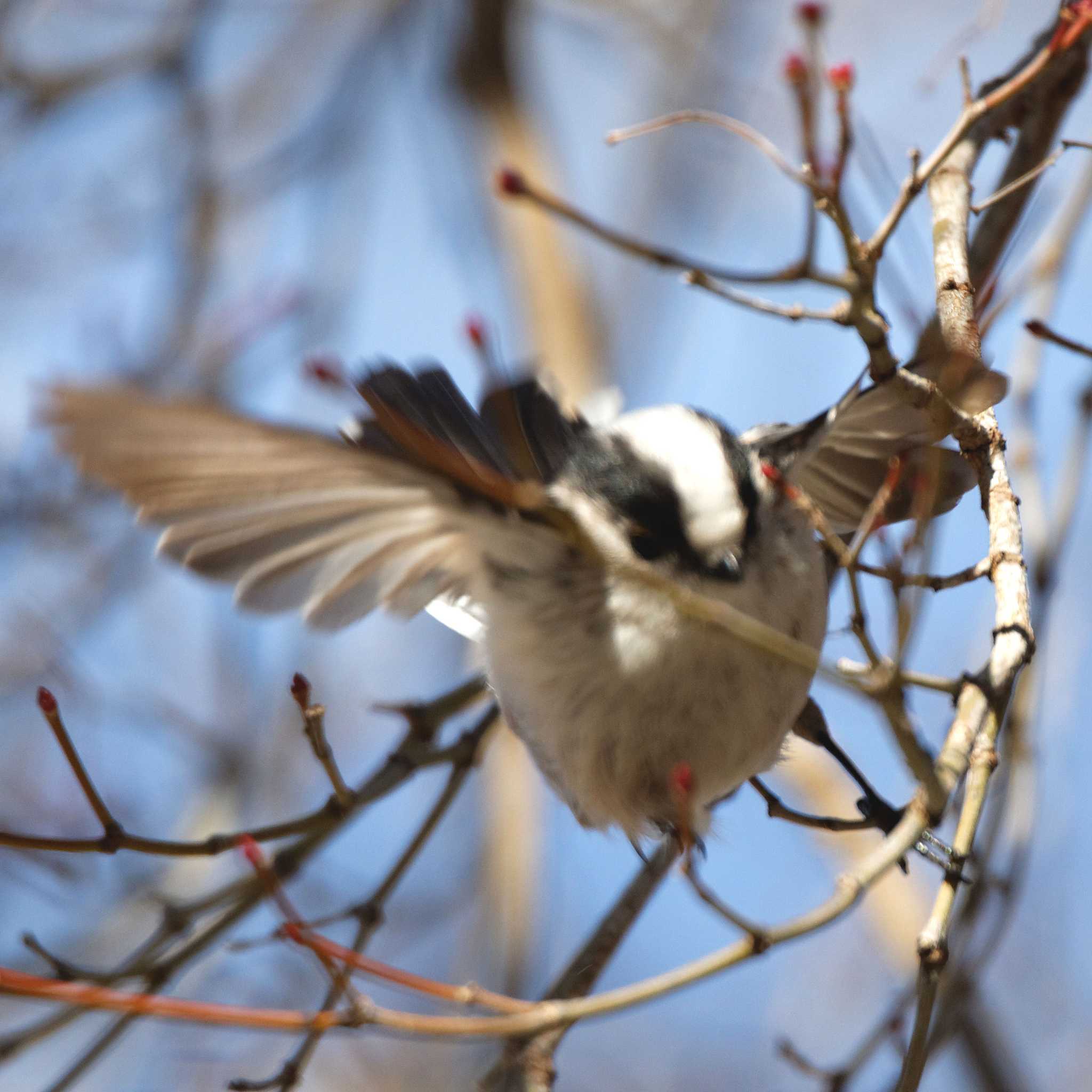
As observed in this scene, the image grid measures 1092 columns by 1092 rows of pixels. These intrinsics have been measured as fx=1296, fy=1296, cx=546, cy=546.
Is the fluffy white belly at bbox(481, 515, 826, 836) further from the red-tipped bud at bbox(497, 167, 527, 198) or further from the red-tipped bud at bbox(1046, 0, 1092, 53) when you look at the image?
the red-tipped bud at bbox(1046, 0, 1092, 53)

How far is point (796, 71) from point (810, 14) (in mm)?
180

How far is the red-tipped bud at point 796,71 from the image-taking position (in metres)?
1.20

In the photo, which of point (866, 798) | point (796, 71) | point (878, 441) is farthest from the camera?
point (878, 441)

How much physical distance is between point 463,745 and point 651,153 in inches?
126

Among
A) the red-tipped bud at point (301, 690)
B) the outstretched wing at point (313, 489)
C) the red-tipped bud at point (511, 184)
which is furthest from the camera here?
the red-tipped bud at point (301, 690)

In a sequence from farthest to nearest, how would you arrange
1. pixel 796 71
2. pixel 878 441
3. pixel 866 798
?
1. pixel 878 441
2. pixel 866 798
3. pixel 796 71

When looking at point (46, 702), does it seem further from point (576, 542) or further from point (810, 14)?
point (810, 14)

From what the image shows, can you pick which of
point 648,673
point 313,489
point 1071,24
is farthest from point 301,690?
point 1071,24

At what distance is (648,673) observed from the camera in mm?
1493

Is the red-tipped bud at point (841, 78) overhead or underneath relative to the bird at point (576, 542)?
overhead

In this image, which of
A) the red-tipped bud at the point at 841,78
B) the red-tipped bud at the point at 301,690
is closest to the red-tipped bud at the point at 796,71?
the red-tipped bud at the point at 841,78

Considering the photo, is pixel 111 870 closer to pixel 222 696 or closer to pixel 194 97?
pixel 222 696

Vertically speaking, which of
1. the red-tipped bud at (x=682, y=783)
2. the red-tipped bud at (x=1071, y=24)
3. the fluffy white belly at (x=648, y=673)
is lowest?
the red-tipped bud at (x=682, y=783)

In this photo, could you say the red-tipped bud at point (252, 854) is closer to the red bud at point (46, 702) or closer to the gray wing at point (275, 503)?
the red bud at point (46, 702)
